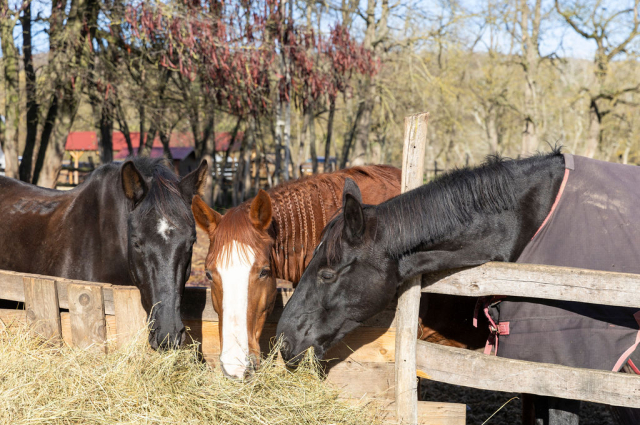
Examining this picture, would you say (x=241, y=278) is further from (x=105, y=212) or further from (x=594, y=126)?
(x=594, y=126)

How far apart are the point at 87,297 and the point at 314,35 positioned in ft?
29.3

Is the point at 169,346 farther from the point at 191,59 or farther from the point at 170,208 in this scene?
the point at 191,59

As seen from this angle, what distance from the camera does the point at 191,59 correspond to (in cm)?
923

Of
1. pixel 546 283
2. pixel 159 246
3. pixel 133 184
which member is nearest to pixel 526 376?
pixel 546 283

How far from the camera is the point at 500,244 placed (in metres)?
2.62

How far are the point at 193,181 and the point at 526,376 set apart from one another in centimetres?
239

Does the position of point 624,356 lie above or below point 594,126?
below

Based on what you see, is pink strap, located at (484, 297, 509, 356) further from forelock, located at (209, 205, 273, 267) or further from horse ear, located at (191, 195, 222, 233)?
horse ear, located at (191, 195, 222, 233)

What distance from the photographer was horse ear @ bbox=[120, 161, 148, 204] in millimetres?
3135

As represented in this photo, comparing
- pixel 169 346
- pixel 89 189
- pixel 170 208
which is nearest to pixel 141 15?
pixel 89 189

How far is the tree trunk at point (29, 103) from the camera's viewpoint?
30.1 feet

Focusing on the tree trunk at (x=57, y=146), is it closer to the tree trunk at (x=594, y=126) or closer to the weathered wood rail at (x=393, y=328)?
the weathered wood rail at (x=393, y=328)

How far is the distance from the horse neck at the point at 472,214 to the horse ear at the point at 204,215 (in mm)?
1002

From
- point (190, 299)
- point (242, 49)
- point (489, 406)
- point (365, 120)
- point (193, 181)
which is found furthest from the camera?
point (365, 120)
